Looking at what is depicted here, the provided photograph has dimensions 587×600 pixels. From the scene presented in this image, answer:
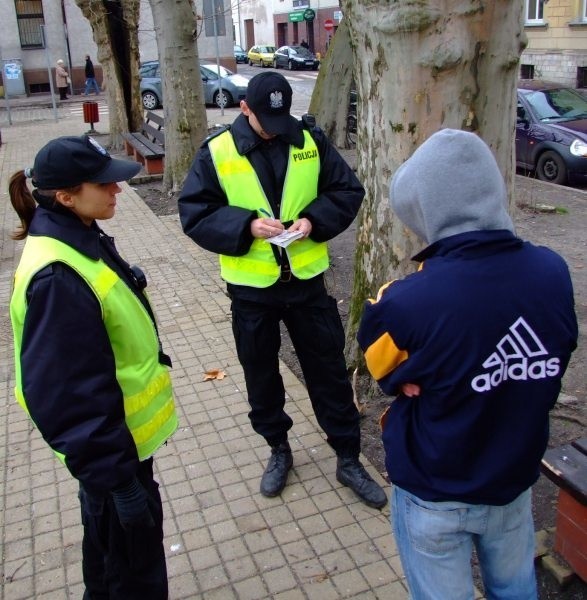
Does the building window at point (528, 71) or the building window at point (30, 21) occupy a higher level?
the building window at point (30, 21)

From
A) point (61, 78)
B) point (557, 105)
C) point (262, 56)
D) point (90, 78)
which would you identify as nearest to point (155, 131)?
point (557, 105)

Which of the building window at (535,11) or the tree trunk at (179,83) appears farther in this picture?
the building window at (535,11)

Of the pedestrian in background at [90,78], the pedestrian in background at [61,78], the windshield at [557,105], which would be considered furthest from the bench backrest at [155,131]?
the pedestrian in background at [90,78]

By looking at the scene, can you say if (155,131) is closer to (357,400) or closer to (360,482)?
(357,400)

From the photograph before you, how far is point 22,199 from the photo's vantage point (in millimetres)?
2336

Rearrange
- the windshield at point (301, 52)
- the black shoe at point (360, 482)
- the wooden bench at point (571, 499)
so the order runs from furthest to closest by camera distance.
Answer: the windshield at point (301, 52) → the black shoe at point (360, 482) → the wooden bench at point (571, 499)

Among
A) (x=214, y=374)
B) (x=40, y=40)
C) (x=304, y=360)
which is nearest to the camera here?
(x=304, y=360)

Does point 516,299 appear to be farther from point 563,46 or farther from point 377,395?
point 563,46

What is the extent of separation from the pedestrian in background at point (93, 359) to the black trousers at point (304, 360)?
2.72 ft

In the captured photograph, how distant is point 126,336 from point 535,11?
26126mm

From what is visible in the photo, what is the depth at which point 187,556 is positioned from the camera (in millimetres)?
3244

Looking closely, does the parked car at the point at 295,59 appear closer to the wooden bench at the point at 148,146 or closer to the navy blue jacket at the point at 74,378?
the wooden bench at the point at 148,146

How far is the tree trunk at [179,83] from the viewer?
32.1 feet

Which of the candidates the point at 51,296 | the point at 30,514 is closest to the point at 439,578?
the point at 51,296
